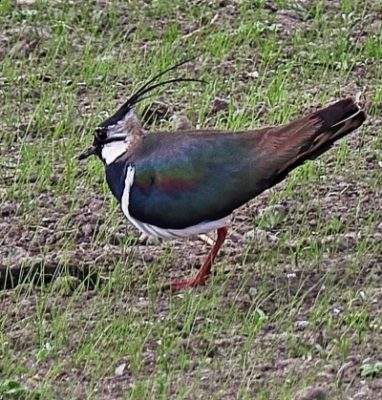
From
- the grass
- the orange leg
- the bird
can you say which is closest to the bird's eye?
the bird

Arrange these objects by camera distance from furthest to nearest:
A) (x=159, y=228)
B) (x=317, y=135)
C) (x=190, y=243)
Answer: (x=190, y=243) → (x=159, y=228) → (x=317, y=135)

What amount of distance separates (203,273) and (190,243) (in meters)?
0.51

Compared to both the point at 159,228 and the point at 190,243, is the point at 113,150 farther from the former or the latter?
the point at 190,243

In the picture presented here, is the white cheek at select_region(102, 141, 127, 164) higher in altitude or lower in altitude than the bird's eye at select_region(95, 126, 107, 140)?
lower

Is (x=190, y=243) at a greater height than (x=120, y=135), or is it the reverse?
(x=120, y=135)

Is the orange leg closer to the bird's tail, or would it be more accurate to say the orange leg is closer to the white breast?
the white breast

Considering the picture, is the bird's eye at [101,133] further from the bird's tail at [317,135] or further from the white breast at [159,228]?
the bird's tail at [317,135]

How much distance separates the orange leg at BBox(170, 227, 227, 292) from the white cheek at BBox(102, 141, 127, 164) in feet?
1.99

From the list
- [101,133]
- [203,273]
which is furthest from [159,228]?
[101,133]

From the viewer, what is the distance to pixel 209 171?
250 inches

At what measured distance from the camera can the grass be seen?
5762 mm

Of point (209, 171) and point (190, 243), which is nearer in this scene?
point (209, 171)

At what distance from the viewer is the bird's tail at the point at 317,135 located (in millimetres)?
6246

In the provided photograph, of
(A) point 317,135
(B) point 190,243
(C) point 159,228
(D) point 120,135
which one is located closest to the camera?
(A) point 317,135
